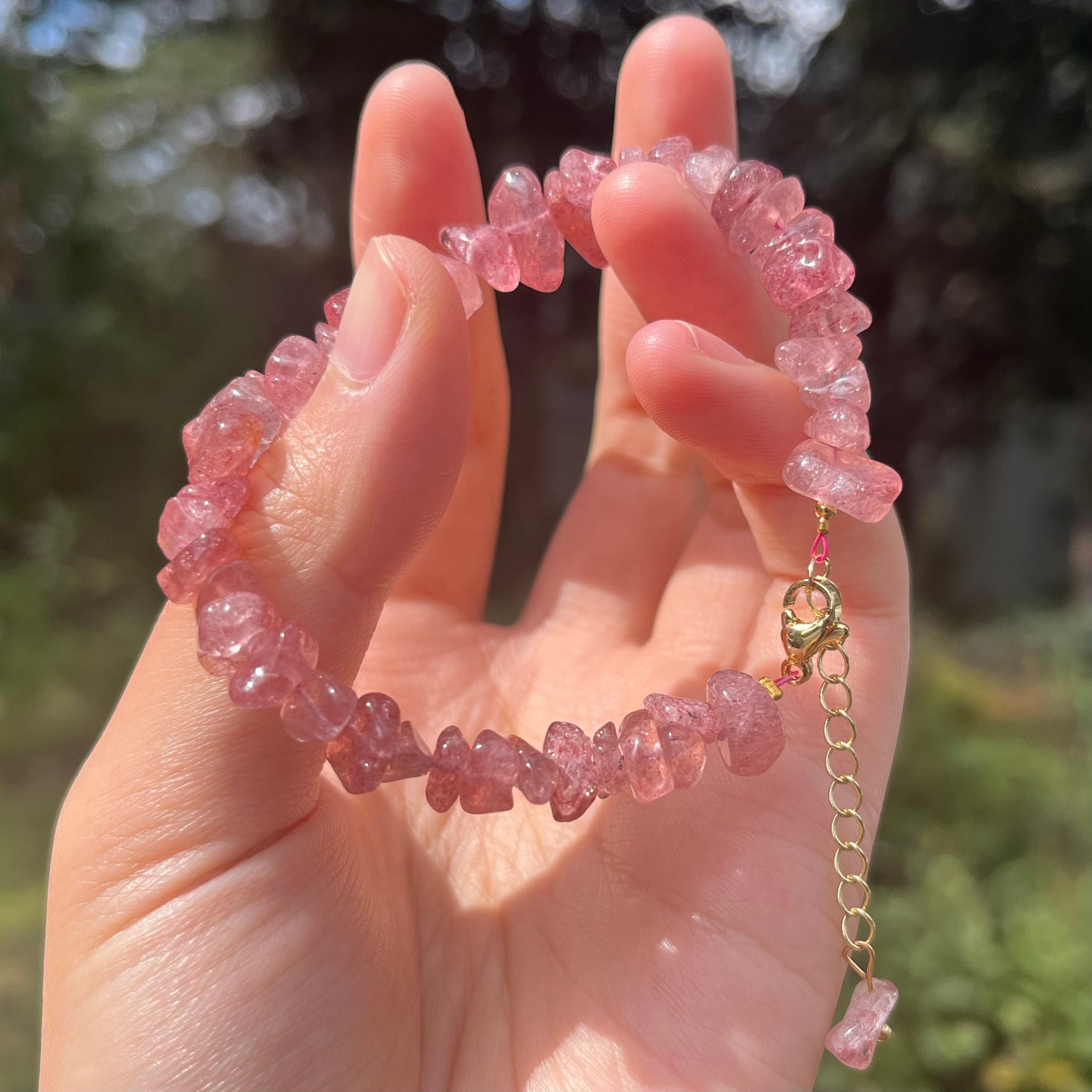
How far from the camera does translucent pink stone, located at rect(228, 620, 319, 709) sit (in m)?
0.92

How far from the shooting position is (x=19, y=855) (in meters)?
2.50

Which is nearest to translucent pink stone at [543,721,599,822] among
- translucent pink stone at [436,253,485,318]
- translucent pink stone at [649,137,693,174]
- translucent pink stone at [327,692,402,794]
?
translucent pink stone at [327,692,402,794]

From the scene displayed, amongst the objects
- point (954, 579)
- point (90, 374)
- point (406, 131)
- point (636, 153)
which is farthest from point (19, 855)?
point (954, 579)

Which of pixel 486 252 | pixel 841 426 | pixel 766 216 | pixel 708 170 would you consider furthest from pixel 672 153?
pixel 841 426

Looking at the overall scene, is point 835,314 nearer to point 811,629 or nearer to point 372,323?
point 811,629

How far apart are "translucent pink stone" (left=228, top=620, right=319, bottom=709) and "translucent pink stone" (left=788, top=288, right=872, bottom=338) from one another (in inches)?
34.9

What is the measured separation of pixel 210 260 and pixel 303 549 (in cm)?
259

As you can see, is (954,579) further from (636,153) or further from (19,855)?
(19,855)

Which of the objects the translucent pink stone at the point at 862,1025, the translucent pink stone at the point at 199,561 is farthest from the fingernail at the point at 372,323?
the translucent pink stone at the point at 862,1025

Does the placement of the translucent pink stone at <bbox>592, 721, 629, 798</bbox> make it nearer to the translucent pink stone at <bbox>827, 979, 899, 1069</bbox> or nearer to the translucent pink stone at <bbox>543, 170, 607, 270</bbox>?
the translucent pink stone at <bbox>827, 979, 899, 1069</bbox>

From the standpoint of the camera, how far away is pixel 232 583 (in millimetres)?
977

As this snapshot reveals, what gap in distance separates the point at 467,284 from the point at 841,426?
0.61 m

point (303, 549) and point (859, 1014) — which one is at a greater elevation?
point (303, 549)

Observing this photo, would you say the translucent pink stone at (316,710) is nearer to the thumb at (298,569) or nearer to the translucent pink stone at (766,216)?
the thumb at (298,569)
